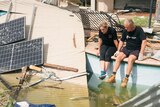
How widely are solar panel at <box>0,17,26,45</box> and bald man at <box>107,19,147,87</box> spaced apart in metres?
3.21

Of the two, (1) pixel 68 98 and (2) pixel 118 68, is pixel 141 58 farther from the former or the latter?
(1) pixel 68 98

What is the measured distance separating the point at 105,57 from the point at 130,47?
71cm

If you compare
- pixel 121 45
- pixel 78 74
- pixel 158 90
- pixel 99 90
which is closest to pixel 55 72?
pixel 78 74

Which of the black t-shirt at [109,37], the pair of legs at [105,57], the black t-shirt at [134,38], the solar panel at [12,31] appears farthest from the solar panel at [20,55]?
the black t-shirt at [134,38]

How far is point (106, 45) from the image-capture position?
10.2m

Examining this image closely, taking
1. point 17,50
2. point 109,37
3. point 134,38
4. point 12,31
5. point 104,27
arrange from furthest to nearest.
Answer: point 12,31 < point 17,50 < point 109,37 < point 104,27 < point 134,38

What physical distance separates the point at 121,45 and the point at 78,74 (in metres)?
1.35

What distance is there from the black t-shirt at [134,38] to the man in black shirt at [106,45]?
42cm

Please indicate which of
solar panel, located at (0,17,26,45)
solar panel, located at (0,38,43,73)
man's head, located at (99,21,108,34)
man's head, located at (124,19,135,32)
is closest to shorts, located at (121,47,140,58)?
man's head, located at (124,19,135,32)

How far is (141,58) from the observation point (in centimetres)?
951

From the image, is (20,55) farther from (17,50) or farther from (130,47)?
(130,47)

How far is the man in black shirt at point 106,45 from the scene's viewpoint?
32.4 feet

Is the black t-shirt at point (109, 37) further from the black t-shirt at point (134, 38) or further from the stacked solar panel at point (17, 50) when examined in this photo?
the stacked solar panel at point (17, 50)

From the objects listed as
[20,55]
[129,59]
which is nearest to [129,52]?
[129,59]
